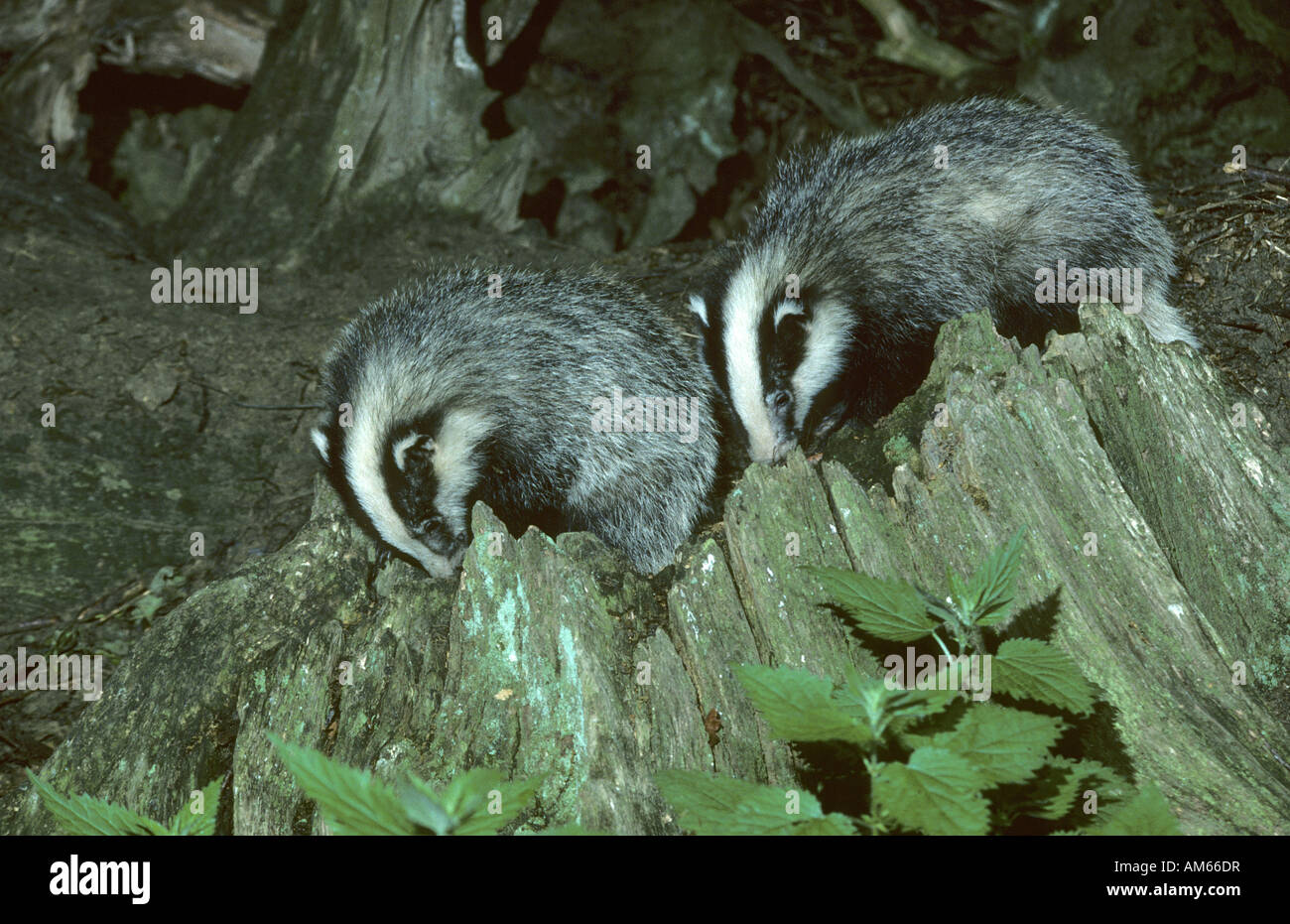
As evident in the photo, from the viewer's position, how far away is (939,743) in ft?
7.47

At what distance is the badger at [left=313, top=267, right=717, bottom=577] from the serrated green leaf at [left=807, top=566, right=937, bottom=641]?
73.2 inches

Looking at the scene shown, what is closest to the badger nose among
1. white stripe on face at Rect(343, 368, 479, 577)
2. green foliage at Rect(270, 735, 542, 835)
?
white stripe on face at Rect(343, 368, 479, 577)

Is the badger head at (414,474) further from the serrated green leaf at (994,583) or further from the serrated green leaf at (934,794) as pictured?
the serrated green leaf at (934,794)

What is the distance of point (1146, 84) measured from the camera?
7324 millimetres

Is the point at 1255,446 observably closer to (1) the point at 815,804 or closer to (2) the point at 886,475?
(2) the point at 886,475

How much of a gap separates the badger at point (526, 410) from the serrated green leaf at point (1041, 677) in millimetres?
2214

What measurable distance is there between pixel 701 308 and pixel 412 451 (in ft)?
5.46

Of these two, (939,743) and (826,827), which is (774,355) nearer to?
(939,743)

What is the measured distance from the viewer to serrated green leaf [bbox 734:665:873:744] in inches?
86.8

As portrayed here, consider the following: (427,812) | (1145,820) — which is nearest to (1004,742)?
(1145,820)

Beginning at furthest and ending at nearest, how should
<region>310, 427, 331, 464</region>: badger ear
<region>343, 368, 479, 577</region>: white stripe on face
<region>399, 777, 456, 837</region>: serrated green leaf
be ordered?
<region>310, 427, 331, 464</region>: badger ear, <region>343, 368, 479, 577</region>: white stripe on face, <region>399, 777, 456, 837</region>: serrated green leaf

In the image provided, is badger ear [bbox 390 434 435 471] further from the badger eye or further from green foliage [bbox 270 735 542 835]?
green foliage [bbox 270 735 542 835]

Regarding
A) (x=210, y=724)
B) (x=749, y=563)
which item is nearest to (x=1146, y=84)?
(x=749, y=563)

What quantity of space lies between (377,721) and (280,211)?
4.35 m
